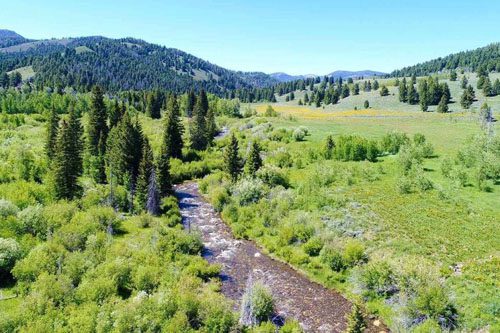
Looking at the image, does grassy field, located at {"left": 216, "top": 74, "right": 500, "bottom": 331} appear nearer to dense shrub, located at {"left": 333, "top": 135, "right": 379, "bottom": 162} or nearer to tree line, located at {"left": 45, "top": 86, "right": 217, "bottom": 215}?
dense shrub, located at {"left": 333, "top": 135, "right": 379, "bottom": 162}

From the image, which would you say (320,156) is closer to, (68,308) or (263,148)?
(263,148)

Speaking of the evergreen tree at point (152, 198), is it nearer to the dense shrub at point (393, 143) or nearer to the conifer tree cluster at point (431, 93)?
the dense shrub at point (393, 143)

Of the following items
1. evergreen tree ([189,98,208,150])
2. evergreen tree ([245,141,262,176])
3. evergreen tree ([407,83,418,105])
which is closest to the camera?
evergreen tree ([245,141,262,176])

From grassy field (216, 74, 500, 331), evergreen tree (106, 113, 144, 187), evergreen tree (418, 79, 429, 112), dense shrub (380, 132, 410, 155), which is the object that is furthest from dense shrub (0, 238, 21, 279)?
evergreen tree (418, 79, 429, 112)

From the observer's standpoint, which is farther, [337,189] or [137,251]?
[337,189]

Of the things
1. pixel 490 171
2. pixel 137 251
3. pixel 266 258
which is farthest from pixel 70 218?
pixel 490 171

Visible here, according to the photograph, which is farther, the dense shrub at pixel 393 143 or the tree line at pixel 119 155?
the dense shrub at pixel 393 143

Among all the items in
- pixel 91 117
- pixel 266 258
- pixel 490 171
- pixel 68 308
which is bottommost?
pixel 266 258

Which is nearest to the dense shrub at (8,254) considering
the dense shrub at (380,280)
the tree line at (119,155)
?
the tree line at (119,155)
